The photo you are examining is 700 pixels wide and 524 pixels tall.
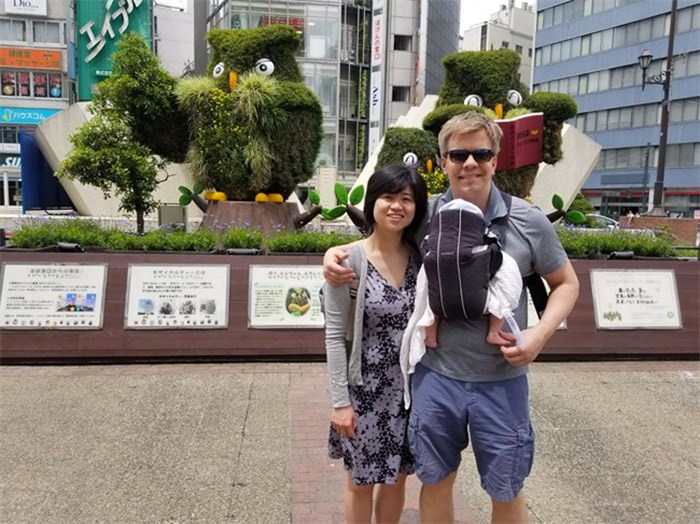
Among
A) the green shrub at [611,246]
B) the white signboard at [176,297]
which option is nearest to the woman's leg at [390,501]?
the white signboard at [176,297]

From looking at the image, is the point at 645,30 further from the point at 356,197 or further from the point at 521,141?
the point at 356,197

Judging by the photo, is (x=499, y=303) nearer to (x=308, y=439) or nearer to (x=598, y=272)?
(x=308, y=439)

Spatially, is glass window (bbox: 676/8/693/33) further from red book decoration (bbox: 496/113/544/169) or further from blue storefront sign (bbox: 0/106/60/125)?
blue storefront sign (bbox: 0/106/60/125)

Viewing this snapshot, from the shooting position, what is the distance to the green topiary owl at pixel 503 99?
1046 centimetres

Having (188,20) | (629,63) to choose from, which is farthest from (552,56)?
(188,20)

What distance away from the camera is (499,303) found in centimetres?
193

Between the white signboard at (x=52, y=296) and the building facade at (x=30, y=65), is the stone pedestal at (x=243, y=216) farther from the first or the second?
the building facade at (x=30, y=65)

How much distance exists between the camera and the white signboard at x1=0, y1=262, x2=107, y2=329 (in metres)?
5.29

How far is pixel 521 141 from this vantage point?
401 inches

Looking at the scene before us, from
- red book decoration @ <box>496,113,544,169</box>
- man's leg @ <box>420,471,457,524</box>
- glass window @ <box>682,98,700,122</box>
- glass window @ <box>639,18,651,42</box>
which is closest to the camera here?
man's leg @ <box>420,471,457,524</box>

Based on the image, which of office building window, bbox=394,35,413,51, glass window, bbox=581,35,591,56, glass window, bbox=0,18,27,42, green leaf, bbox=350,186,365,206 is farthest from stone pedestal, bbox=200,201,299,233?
glass window, bbox=581,35,591,56

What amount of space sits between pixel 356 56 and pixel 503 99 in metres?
26.2

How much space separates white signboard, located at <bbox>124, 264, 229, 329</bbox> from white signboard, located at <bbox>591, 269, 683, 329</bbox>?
4020mm

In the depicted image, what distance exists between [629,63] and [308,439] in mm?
48842
